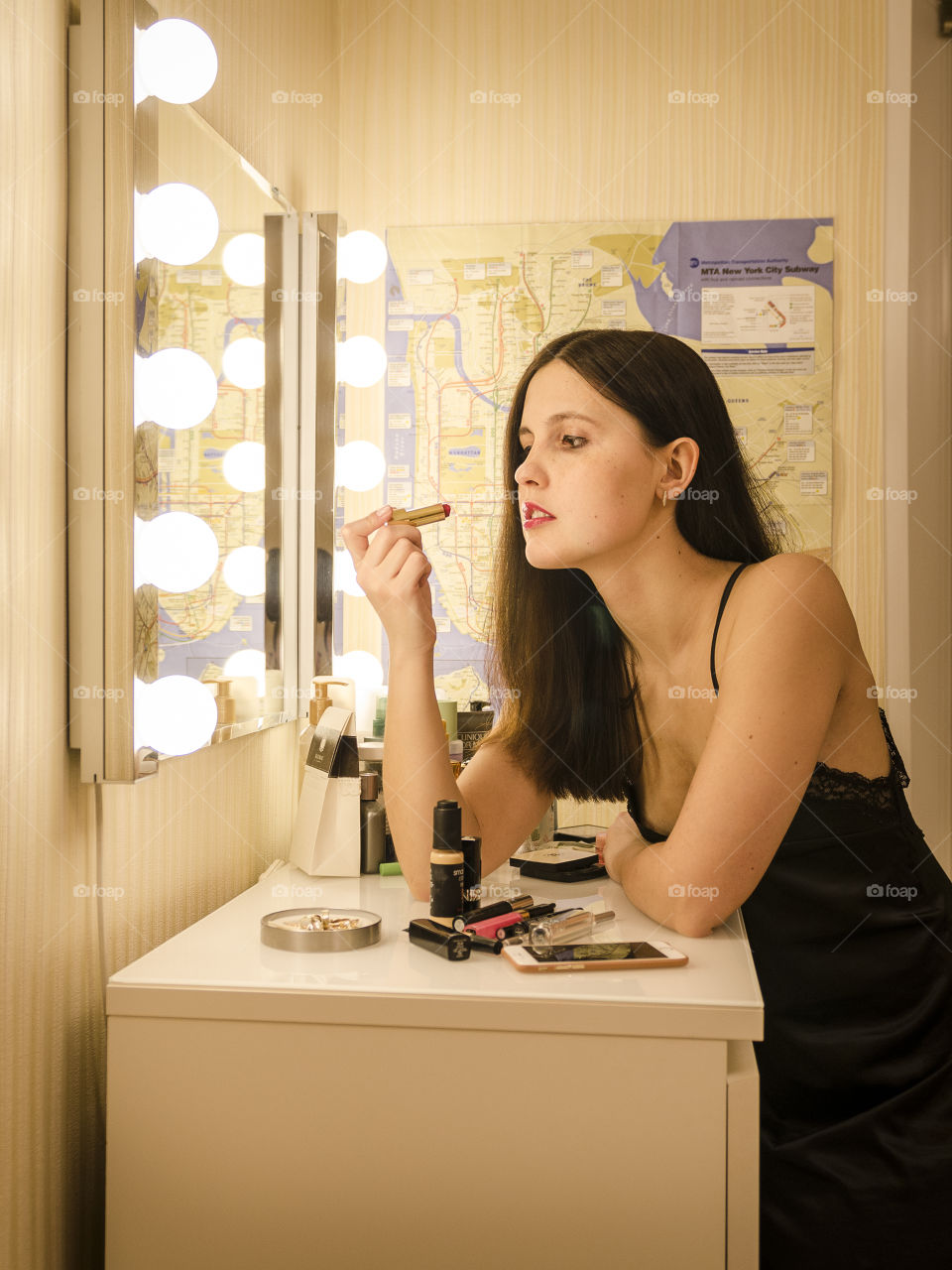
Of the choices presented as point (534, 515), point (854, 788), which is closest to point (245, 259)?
point (534, 515)

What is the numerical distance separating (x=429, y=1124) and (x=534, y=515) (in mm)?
779

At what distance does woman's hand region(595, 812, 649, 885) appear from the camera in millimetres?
1125

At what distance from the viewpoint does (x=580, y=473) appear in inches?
49.8

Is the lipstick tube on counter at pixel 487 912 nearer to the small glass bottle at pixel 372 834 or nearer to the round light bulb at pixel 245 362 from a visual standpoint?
the small glass bottle at pixel 372 834

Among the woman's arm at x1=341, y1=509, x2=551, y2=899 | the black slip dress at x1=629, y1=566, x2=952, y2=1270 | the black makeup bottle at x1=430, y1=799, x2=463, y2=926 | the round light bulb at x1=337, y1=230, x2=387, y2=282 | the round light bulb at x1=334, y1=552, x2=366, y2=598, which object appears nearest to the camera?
the black slip dress at x1=629, y1=566, x2=952, y2=1270

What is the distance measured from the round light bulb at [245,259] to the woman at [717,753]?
366 mm

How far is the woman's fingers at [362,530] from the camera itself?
1189mm

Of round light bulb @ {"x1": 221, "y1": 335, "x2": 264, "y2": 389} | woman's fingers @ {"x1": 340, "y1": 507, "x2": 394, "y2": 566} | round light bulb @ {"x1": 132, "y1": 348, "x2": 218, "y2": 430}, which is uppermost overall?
round light bulb @ {"x1": 221, "y1": 335, "x2": 264, "y2": 389}

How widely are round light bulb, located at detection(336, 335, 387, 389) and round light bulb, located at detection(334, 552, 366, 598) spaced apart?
27cm

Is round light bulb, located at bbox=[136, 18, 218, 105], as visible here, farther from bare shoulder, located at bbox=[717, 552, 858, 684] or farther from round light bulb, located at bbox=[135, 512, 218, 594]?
bare shoulder, located at bbox=[717, 552, 858, 684]

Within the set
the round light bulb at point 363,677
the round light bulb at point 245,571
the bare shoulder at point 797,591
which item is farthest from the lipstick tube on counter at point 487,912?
the round light bulb at point 363,677

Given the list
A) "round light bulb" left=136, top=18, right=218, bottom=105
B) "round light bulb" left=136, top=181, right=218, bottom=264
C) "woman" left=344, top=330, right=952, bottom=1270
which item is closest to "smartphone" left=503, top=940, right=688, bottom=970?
"woman" left=344, top=330, right=952, bottom=1270

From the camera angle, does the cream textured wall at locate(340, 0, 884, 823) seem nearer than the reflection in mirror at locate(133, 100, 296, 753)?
No

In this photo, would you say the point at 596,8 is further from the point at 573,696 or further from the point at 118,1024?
the point at 118,1024
